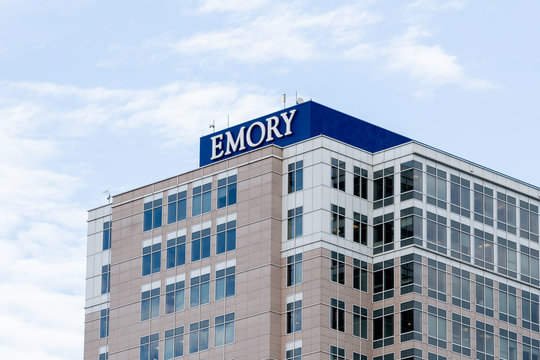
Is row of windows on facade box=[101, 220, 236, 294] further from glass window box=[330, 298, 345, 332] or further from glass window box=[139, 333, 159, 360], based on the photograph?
glass window box=[330, 298, 345, 332]

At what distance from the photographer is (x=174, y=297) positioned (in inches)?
5802

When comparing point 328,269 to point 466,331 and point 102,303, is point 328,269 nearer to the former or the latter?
point 466,331

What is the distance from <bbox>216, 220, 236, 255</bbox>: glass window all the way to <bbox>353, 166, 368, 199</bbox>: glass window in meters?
11.4

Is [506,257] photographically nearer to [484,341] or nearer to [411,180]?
[484,341]

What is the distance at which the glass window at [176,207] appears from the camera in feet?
490

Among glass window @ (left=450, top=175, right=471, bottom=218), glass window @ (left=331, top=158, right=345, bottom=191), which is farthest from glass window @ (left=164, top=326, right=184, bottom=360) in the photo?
glass window @ (left=450, top=175, right=471, bottom=218)

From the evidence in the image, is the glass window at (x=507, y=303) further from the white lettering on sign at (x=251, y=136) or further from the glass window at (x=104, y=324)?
the glass window at (x=104, y=324)

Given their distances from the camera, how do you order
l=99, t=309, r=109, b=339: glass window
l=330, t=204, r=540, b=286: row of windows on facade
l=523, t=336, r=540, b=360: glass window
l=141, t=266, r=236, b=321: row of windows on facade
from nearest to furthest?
l=330, t=204, r=540, b=286: row of windows on facade < l=141, t=266, r=236, b=321: row of windows on facade < l=523, t=336, r=540, b=360: glass window < l=99, t=309, r=109, b=339: glass window

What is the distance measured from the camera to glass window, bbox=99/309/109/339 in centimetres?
15388

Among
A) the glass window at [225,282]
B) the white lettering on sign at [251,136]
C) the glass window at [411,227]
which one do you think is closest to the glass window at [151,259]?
the glass window at [225,282]

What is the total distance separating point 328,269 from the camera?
138 meters

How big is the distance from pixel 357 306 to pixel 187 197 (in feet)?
67.5

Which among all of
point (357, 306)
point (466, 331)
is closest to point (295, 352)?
point (357, 306)

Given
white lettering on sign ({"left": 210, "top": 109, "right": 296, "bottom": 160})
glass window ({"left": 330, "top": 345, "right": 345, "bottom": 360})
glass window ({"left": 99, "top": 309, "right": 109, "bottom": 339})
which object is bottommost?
glass window ({"left": 330, "top": 345, "right": 345, "bottom": 360})
